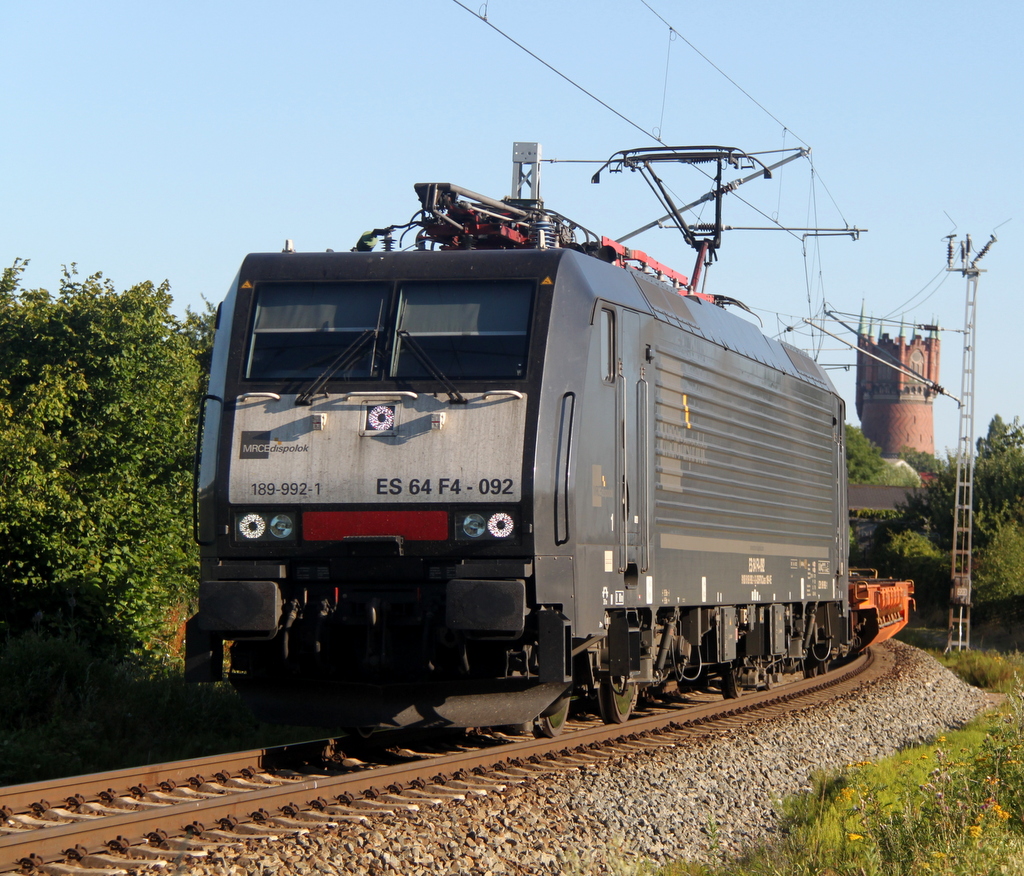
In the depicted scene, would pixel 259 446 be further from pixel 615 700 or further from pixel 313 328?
pixel 615 700

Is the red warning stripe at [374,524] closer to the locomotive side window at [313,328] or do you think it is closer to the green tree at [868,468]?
the locomotive side window at [313,328]

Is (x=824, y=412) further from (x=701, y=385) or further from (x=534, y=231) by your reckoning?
(x=534, y=231)

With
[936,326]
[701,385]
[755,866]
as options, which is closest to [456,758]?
[755,866]

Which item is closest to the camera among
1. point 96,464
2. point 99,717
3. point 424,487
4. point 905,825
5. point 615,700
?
point 905,825

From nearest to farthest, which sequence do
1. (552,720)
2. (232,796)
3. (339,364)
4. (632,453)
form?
(232,796), (339,364), (632,453), (552,720)

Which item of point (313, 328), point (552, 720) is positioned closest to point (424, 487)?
point (313, 328)

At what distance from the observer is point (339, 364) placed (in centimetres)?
891

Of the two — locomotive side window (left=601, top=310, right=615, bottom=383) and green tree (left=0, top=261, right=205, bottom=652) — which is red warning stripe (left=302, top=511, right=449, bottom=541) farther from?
green tree (left=0, top=261, right=205, bottom=652)

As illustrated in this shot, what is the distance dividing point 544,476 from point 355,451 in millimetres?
1311

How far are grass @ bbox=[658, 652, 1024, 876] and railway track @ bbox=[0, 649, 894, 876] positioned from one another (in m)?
1.83

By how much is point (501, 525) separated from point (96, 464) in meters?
12.4

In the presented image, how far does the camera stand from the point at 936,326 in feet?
94.9

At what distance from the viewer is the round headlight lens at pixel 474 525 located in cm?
846

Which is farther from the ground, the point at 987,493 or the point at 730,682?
the point at 987,493
